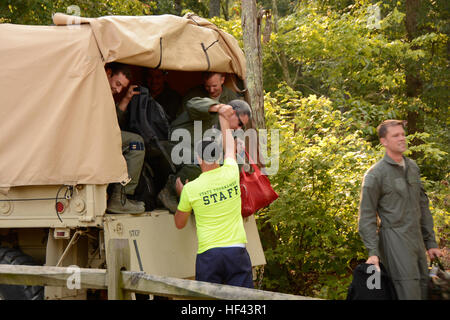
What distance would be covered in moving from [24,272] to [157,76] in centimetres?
327

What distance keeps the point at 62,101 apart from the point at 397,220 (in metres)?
3.10

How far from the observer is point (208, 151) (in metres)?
4.80

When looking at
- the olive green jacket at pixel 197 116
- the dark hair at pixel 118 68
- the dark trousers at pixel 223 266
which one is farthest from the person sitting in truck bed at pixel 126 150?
the dark trousers at pixel 223 266

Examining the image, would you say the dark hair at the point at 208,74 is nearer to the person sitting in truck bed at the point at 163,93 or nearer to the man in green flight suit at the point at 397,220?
the person sitting in truck bed at the point at 163,93

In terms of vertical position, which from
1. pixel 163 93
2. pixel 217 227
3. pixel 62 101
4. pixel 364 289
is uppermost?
pixel 163 93

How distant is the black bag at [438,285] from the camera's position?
3913 millimetres

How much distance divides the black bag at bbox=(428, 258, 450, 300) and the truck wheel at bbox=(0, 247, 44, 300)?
3.38 m

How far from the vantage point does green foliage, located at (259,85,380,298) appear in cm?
753

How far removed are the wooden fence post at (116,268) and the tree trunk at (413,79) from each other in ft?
42.8

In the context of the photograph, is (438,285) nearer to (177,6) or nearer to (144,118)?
(144,118)

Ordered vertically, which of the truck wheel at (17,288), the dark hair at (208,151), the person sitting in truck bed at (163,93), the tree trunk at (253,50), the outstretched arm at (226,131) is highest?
the tree trunk at (253,50)

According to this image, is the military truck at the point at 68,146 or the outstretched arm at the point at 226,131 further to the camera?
the outstretched arm at the point at 226,131

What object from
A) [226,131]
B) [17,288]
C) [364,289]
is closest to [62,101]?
[226,131]

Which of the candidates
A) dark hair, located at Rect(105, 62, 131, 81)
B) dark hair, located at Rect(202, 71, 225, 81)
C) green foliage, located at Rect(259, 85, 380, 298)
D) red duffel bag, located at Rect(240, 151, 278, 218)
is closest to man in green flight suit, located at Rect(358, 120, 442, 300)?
red duffel bag, located at Rect(240, 151, 278, 218)
